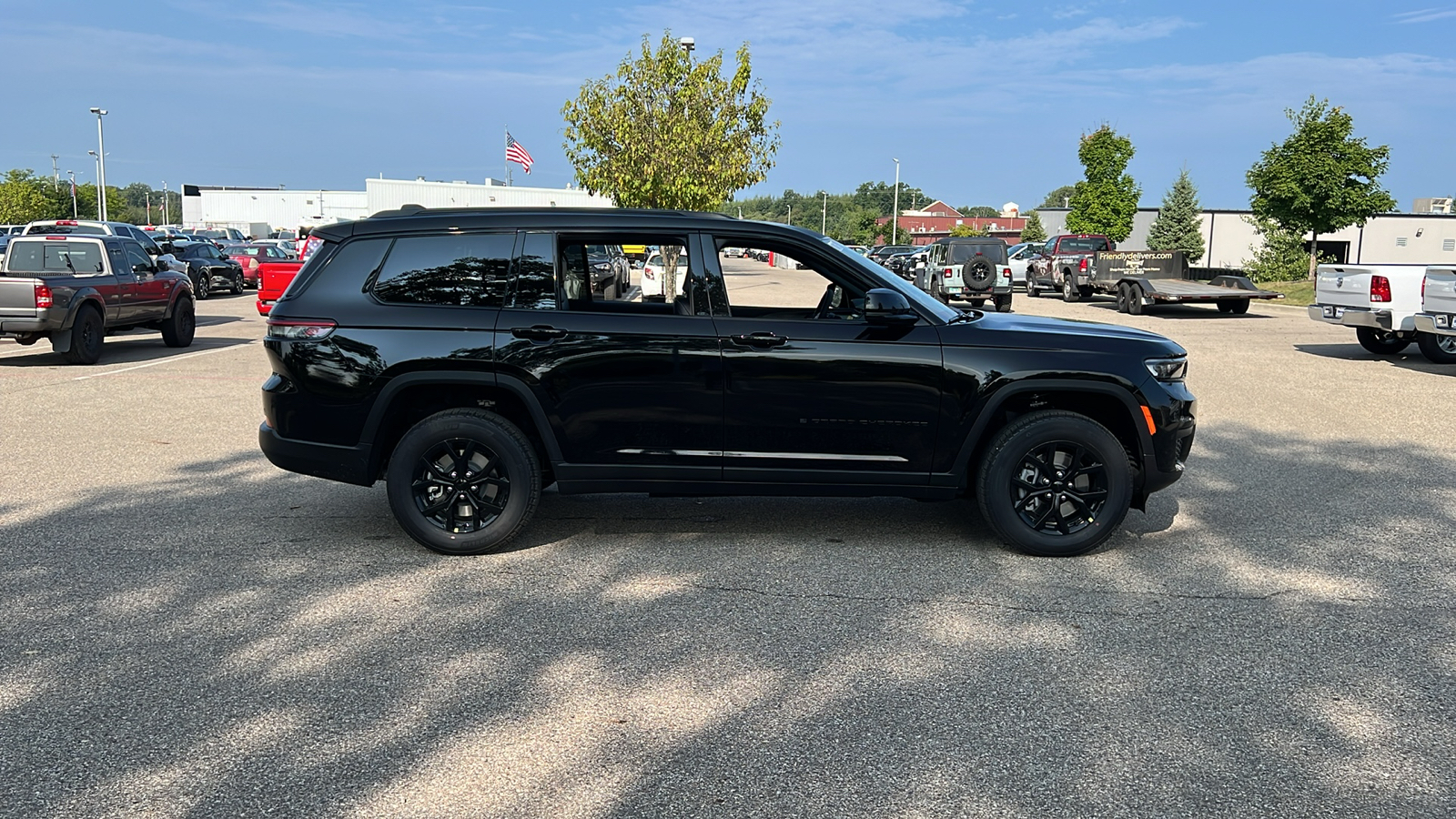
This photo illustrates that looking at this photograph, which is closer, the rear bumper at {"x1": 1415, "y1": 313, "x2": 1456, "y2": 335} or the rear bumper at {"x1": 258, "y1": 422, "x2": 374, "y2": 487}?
the rear bumper at {"x1": 258, "y1": 422, "x2": 374, "y2": 487}

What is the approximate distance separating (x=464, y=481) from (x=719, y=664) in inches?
83.6

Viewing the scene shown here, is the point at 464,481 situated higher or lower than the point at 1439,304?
lower

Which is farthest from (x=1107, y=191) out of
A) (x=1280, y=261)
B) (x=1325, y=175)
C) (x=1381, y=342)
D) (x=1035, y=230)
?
(x=1381, y=342)

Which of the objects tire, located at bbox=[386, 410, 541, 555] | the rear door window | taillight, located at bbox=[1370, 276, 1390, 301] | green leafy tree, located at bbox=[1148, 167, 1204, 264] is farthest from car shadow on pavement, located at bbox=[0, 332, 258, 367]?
green leafy tree, located at bbox=[1148, 167, 1204, 264]

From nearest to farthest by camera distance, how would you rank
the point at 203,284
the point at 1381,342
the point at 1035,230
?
the point at 1381,342
the point at 203,284
the point at 1035,230

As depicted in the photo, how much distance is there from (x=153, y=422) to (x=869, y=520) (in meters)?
6.94

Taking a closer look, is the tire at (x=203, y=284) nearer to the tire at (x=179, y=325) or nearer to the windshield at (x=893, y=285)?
the tire at (x=179, y=325)

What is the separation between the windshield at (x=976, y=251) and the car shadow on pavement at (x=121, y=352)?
56.0 feet

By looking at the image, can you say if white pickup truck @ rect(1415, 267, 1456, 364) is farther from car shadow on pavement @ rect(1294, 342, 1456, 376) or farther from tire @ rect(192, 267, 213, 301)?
tire @ rect(192, 267, 213, 301)

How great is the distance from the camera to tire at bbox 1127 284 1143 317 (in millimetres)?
25734

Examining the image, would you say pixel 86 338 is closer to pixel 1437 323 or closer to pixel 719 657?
pixel 719 657

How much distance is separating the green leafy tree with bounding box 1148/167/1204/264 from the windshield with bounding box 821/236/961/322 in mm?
64717

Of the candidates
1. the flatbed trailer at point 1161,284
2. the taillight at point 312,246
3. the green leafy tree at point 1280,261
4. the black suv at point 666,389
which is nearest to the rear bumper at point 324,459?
the black suv at point 666,389

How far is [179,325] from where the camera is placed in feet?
58.0
